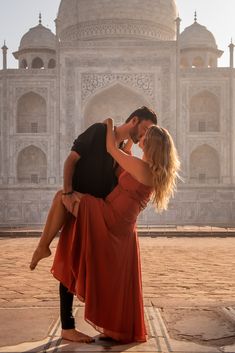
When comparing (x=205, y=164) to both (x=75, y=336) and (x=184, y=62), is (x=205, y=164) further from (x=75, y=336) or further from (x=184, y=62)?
(x=75, y=336)

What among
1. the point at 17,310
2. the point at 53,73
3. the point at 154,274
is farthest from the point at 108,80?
the point at 17,310

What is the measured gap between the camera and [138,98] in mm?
22781

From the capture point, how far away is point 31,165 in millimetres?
22578

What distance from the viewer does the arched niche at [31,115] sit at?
73.8 ft

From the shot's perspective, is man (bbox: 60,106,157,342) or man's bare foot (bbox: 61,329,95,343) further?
man (bbox: 60,106,157,342)

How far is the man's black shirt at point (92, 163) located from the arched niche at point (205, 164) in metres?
20.2

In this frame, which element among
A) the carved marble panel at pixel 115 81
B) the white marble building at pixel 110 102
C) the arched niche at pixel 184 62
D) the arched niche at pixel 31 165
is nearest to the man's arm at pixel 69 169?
the white marble building at pixel 110 102

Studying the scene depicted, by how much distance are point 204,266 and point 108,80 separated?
16152mm

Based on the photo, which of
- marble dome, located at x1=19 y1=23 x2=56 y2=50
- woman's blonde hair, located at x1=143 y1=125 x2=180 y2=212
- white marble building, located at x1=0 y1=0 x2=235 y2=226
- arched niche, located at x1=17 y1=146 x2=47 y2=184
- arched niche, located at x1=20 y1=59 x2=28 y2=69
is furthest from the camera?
arched niche, located at x1=20 y1=59 x2=28 y2=69

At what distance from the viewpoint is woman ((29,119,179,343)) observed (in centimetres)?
243

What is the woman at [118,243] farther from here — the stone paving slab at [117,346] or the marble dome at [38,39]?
the marble dome at [38,39]

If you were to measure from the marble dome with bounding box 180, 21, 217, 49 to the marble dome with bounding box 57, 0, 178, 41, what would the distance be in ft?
2.27

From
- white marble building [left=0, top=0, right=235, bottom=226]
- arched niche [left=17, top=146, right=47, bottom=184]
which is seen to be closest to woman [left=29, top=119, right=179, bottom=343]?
white marble building [left=0, top=0, right=235, bottom=226]

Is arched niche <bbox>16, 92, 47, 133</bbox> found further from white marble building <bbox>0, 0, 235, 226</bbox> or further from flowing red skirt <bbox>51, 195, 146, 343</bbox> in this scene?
flowing red skirt <bbox>51, 195, 146, 343</bbox>
